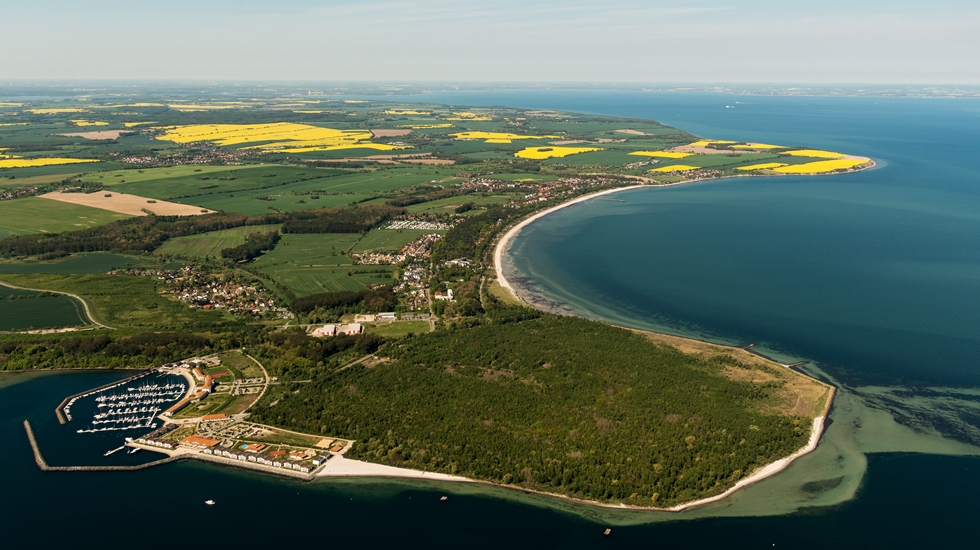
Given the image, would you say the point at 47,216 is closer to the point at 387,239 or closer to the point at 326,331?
the point at 387,239

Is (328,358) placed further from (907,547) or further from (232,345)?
(907,547)

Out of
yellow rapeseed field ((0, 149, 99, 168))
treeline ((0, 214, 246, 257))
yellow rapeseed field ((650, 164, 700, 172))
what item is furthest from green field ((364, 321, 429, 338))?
yellow rapeseed field ((0, 149, 99, 168))

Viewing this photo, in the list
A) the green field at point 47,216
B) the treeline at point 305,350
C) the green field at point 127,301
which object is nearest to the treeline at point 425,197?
the green field at point 47,216

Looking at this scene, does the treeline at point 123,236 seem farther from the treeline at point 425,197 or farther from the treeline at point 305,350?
the treeline at point 305,350

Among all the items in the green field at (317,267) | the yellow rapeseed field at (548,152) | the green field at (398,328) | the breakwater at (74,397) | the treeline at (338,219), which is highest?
the yellow rapeseed field at (548,152)

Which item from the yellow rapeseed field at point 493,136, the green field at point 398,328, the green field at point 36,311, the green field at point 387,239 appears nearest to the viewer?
the green field at point 398,328

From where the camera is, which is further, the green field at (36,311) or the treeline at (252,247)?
the treeline at (252,247)
